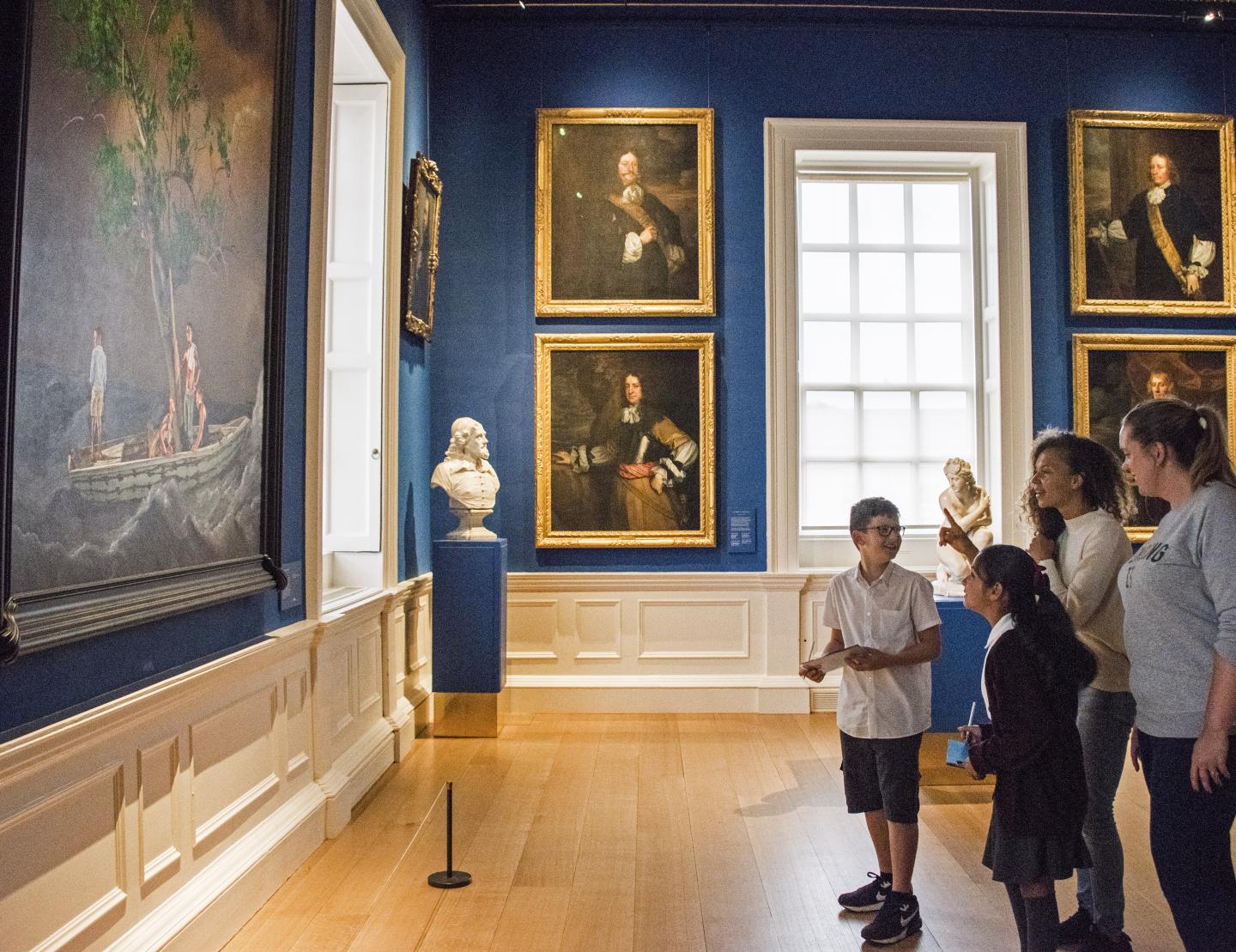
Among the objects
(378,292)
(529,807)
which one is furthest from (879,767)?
(378,292)

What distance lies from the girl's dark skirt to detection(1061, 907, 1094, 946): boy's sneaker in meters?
0.91

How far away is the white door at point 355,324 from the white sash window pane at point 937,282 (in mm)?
4607

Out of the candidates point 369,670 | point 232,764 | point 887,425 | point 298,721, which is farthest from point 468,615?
point 887,425

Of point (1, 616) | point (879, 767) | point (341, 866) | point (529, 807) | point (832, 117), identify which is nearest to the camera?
point (1, 616)

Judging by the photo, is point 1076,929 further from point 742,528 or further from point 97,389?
point 742,528

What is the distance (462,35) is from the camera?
8648 millimetres

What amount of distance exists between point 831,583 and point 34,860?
2.88 m

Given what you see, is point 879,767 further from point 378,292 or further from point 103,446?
point 378,292

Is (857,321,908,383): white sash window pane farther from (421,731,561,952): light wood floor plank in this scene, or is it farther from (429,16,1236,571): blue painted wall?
(421,731,561,952): light wood floor plank

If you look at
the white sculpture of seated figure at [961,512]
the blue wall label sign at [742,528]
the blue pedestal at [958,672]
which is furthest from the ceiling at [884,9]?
the blue pedestal at [958,672]

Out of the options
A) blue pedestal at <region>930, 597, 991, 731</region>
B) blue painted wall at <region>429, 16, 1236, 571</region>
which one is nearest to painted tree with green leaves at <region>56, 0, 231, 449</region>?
blue painted wall at <region>429, 16, 1236, 571</region>

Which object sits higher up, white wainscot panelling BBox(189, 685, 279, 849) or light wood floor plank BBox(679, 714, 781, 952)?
white wainscot panelling BBox(189, 685, 279, 849)

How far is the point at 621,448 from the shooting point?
27.8 feet

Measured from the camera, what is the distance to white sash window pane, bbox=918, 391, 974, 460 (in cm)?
898
